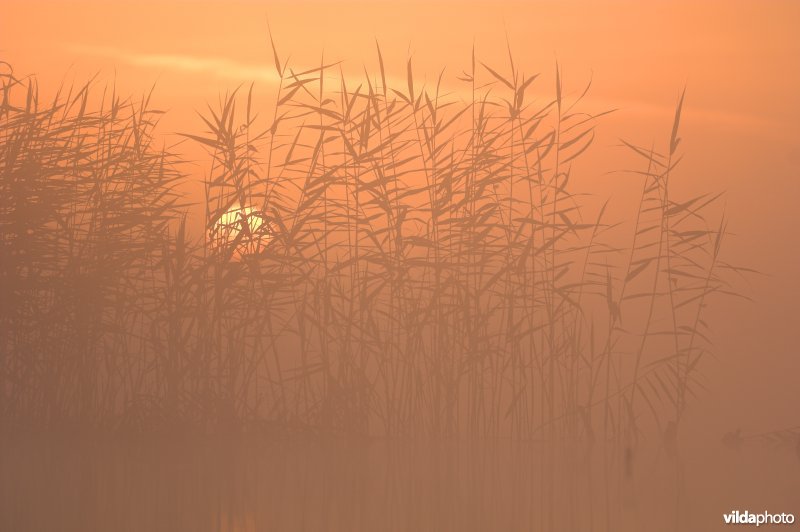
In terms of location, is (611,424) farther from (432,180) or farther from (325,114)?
(325,114)

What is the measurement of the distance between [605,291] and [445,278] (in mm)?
626

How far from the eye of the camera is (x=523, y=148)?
11.2ft

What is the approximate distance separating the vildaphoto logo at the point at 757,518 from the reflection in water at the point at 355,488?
3 centimetres

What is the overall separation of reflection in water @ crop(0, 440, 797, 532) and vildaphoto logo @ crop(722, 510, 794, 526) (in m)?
0.03

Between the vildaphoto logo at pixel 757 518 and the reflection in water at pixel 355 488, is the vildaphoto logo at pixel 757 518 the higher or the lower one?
the lower one

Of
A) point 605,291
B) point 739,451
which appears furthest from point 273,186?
point 739,451

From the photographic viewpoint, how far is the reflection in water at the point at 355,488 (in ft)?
5.69

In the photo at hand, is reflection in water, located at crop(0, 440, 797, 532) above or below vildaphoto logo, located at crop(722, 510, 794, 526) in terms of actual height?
above

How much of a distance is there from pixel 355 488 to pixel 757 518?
35.6 inches

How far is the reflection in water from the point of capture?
1734mm

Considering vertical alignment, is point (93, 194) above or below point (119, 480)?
above

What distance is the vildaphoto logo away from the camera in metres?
1.80

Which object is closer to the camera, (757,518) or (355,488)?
(757,518)

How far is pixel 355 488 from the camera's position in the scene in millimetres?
2104
